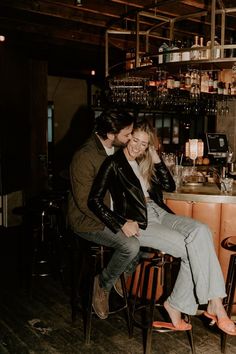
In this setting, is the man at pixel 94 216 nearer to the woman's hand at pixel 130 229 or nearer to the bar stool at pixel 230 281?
the woman's hand at pixel 130 229

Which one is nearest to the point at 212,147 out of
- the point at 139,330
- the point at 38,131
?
the point at 38,131

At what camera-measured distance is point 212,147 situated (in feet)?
21.7

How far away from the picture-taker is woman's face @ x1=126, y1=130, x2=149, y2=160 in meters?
2.99

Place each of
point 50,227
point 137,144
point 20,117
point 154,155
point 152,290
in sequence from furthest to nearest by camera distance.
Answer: point 20,117 → point 50,227 → point 154,155 → point 137,144 → point 152,290

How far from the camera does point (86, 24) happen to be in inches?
→ 229

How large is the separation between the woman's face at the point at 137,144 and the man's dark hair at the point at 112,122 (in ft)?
0.38

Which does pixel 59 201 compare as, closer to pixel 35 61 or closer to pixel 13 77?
pixel 13 77

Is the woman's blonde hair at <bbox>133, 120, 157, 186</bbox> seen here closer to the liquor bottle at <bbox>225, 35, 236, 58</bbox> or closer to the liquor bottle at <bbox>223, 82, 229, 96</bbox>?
the liquor bottle at <bbox>225, 35, 236, 58</bbox>

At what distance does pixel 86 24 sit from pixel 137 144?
3484mm

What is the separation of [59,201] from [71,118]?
7.73 meters

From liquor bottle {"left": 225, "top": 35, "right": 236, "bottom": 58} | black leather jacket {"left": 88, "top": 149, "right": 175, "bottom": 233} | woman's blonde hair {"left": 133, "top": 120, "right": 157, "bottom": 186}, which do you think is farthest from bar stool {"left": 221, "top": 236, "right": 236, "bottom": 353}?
liquor bottle {"left": 225, "top": 35, "right": 236, "bottom": 58}

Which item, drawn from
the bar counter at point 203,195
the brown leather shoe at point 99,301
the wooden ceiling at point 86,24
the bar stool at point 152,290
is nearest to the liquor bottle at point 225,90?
the wooden ceiling at point 86,24

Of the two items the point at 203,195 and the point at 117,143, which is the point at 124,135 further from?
the point at 203,195

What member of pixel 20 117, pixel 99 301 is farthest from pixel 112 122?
pixel 20 117
